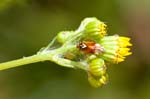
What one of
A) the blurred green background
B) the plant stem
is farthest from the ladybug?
the blurred green background

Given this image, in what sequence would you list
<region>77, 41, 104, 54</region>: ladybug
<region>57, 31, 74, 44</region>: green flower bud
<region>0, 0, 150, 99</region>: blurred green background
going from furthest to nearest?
<region>0, 0, 150, 99</region>: blurred green background < <region>57, 31, 74, 44</region>: green flower bud < <region>77, 41, 104, 54</region>: ladybug

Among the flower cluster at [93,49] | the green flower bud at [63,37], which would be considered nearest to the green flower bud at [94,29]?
the flower cluster at [93,49]

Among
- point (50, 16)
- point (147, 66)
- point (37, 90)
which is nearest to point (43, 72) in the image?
point (37, 90)

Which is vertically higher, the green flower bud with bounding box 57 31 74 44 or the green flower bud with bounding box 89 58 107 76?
the green flower bud with bounding box 57 31 74 44

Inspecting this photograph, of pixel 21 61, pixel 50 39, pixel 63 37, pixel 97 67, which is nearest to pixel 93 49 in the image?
pixel 97 67

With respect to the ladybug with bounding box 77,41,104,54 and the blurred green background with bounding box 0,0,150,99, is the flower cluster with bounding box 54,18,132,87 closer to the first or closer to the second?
the ladybug with bounding box 77,41,104,54

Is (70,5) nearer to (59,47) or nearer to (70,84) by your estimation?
(70,84)

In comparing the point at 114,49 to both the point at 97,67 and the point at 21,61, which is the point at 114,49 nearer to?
the point at 97,67

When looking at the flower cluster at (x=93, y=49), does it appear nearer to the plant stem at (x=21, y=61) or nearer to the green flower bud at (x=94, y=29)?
the green flower bud at (x=94, y=29)
